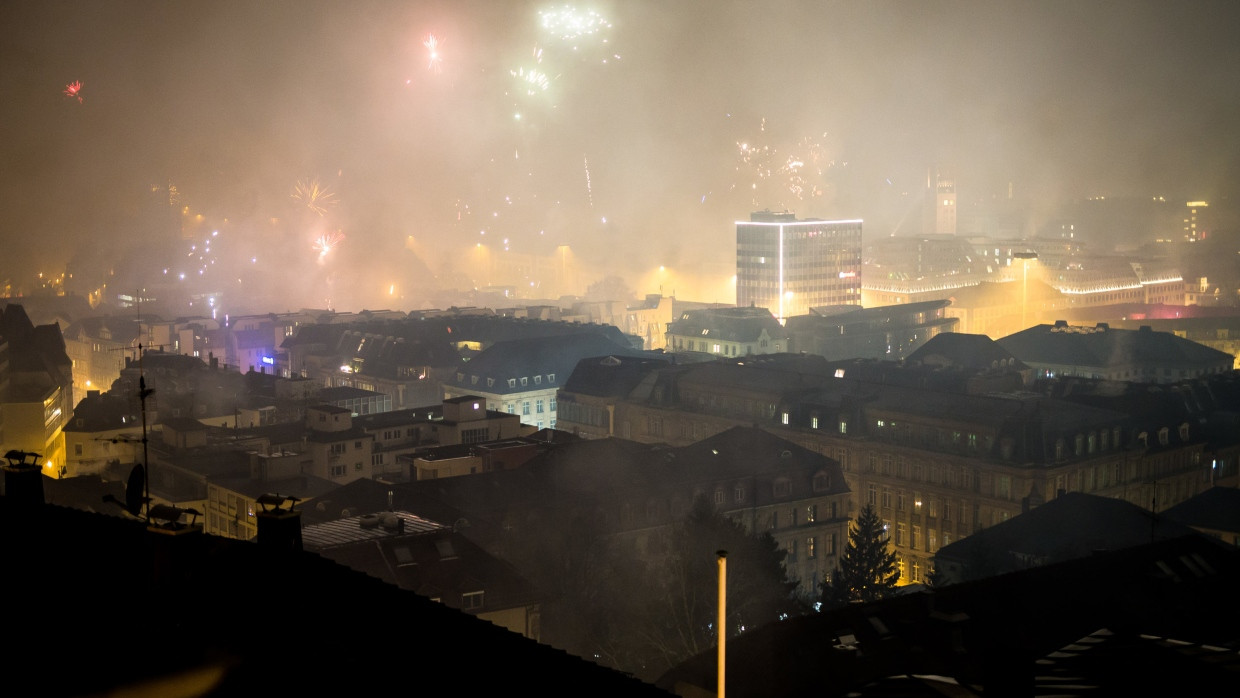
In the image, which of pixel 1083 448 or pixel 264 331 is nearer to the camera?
pixel 1083 448

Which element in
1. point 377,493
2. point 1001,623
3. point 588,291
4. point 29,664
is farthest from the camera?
point 588,291

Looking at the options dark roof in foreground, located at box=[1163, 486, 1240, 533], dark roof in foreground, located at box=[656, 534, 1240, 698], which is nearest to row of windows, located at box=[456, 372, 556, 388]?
dark roof in foreground, located at box=[1163, 486, 1240, 533]

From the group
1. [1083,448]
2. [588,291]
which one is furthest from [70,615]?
[588,291]

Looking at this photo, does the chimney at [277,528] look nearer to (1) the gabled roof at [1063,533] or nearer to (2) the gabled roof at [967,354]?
(1) the gabled roof at [1063,533]

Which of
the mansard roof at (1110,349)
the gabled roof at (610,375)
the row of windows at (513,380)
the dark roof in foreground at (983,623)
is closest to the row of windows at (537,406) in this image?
the row of windows at (513,380)

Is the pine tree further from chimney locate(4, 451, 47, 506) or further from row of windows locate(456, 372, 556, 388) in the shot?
row of windows locate(456, 372, 556, 388)

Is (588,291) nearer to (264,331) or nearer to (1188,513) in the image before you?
(264,331)
